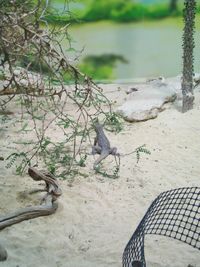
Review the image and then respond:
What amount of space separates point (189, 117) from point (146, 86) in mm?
Answer: 1387

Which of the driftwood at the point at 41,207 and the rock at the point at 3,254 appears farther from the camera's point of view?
the driftwood at the point at 41,207

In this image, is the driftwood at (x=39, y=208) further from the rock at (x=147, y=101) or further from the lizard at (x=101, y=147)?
the rock at (x=147, y=101)

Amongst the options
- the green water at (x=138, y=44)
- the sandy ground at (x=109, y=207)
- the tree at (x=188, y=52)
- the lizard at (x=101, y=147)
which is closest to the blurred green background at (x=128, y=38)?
the green water at (x=138, y=44)

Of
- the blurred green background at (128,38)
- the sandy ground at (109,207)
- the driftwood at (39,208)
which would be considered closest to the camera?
the sandy ground at (109,207)

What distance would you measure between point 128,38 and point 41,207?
4490mm

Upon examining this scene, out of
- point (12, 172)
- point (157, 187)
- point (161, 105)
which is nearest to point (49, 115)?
point (161, 105)

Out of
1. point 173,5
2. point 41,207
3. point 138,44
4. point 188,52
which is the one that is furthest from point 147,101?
point 41,207

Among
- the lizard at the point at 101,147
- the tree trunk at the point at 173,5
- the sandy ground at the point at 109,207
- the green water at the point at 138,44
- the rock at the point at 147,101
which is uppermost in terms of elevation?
the tree trunk at the point at 173,5

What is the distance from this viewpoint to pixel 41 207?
11.3 ft

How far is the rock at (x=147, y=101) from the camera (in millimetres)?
5680

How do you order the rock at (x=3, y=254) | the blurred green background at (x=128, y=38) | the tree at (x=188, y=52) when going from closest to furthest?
the rock at (x=3, y=254)
the tree at (x=188, y=52)
the blurred green background at (x=128, y=38)

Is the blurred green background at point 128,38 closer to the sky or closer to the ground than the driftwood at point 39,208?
closer to the sky

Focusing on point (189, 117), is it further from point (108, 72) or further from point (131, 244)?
point (131, 244)

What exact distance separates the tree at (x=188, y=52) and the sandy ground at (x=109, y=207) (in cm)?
43
